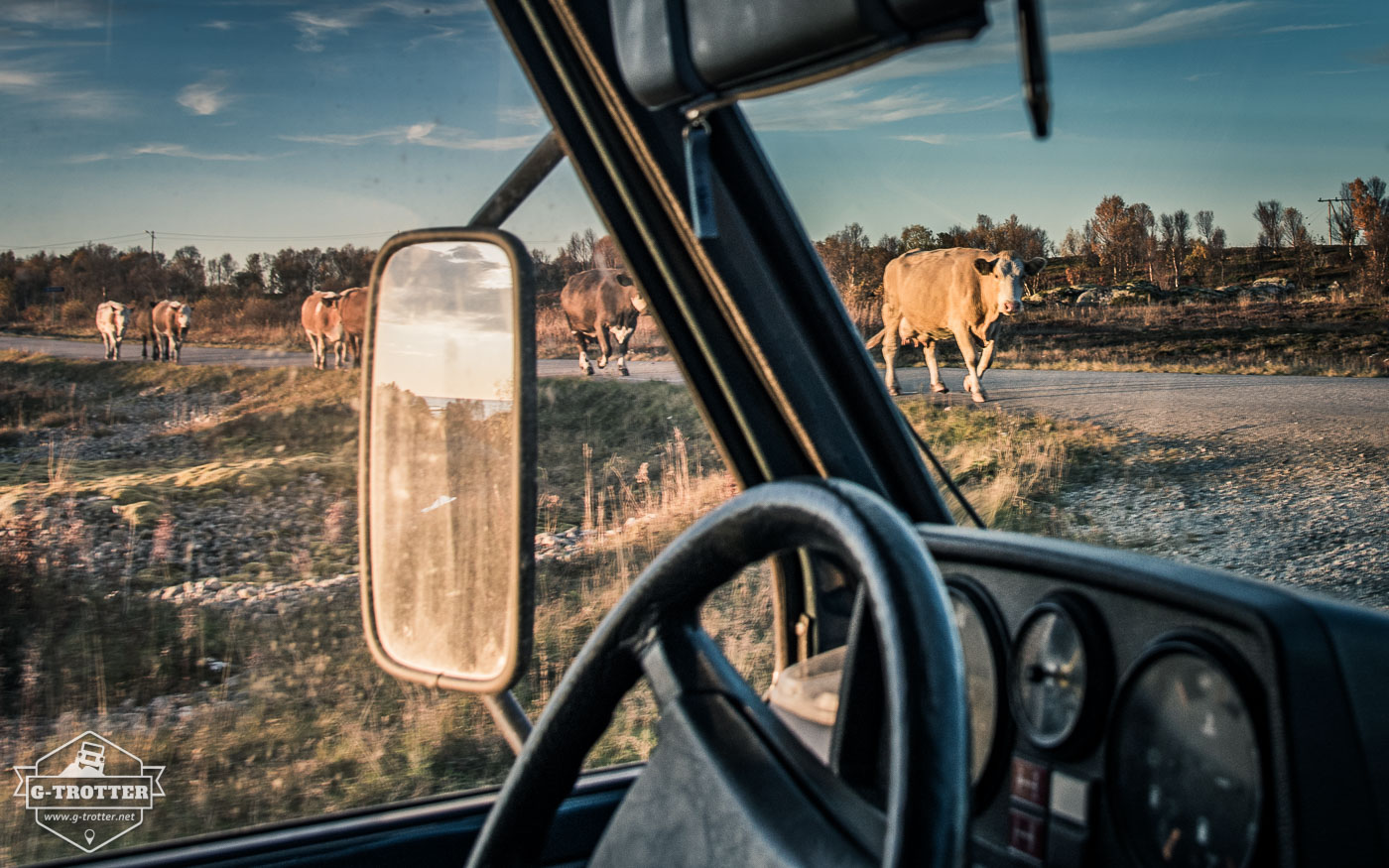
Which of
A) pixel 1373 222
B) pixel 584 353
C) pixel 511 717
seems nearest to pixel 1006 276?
pixel 1373 222

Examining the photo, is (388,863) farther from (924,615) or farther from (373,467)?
(924,615)

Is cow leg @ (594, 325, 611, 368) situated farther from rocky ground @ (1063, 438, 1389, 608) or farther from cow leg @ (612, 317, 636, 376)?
rocky ground @ (1063, 438, 1389, 608)

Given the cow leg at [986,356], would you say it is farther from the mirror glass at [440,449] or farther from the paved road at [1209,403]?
the mirror glass at [440,449]

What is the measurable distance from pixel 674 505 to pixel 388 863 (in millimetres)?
893

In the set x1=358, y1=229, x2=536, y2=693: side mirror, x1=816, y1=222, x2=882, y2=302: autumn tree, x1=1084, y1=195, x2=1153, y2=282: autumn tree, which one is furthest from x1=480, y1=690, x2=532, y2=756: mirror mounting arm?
x1=1084, y1=195, x2=1153, y2=282: autumn tree

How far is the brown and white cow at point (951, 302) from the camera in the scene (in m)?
1.62

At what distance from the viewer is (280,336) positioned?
2.21 metres

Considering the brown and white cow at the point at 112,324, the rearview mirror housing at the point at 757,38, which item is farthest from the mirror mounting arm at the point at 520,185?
the brown and white cow at the point at 112,324

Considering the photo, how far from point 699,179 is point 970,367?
1.76 ft

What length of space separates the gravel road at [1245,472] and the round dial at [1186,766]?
0.36 m

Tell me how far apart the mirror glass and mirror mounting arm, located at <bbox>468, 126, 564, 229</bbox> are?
0.56 feet

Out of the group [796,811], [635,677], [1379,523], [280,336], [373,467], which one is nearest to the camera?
[796,811]

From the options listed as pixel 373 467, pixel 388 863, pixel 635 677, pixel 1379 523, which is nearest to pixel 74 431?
pixel 373 467

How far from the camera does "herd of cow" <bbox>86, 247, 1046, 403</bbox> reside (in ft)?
5.41
